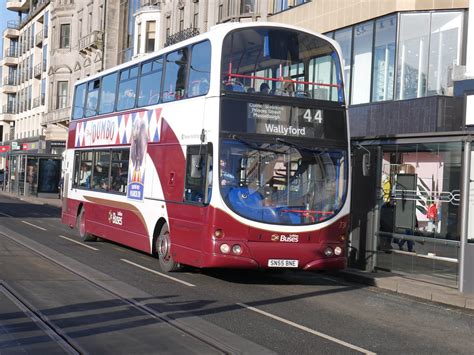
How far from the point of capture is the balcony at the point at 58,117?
4712cm

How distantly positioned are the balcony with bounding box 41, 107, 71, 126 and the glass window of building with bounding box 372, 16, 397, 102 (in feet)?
102

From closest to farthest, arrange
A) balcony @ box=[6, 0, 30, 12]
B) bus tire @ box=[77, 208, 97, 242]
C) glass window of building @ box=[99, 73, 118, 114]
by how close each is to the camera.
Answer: glass window of building @ box=[99, 73, 118, 114] → bus tire @ box=[77, 208, 97, 242] → balcony @ box=[6, 0, 30, 12]

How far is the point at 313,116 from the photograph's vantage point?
1094 cm

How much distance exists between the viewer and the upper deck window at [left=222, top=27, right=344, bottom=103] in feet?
34.7

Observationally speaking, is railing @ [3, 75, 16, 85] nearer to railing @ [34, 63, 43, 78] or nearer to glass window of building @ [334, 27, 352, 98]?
railing @ [34, 63, 43, 78]

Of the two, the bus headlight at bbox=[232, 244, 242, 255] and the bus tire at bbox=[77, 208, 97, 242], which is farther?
the bus tire at bbox=[77, 208, 97, 242]

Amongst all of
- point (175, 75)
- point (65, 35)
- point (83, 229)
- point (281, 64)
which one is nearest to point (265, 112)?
point (281, 64)

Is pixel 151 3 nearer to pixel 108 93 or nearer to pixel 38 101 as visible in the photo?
pixel 108 93

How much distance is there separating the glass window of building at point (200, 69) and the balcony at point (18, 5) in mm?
65997

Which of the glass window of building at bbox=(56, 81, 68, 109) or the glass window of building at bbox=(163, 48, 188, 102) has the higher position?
the glass window of building at bbox=(56, 81, 68, 109)

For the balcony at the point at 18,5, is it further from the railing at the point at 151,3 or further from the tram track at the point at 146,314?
the tram track at the point at 146,314

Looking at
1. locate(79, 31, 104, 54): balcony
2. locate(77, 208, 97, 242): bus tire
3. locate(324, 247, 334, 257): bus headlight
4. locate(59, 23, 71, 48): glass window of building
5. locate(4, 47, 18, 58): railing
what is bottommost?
locate(77, 208, 97, 242): bus tire

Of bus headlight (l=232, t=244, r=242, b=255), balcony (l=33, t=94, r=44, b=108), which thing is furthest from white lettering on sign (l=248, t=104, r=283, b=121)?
balcony (l=33, t=94, r=44, b=108)

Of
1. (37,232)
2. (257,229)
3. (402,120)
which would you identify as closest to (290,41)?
(257,229)
